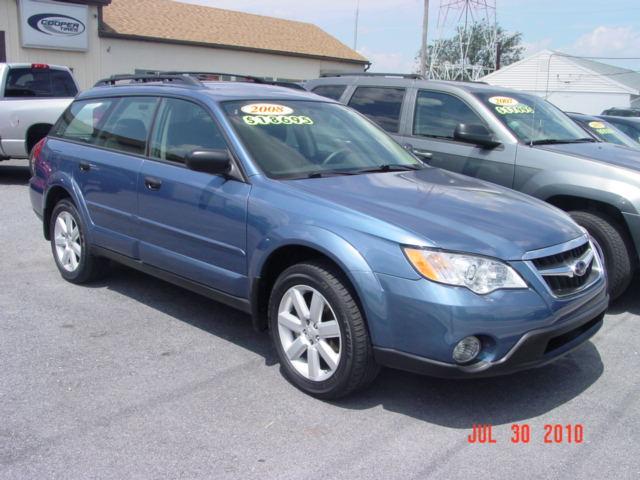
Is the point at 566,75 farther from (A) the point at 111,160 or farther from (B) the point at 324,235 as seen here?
(B) the point at 324,235

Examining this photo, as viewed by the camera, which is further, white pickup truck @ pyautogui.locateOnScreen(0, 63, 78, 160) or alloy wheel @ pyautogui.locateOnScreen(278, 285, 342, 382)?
white pickup truck @ pyautogui.locateOnScreen(0, 63, 78, 160)

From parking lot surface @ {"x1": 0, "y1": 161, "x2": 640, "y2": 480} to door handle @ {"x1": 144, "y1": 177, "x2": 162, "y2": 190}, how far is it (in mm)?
1007

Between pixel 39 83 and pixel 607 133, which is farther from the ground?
pixel 39 83

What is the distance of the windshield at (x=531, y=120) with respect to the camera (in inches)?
251

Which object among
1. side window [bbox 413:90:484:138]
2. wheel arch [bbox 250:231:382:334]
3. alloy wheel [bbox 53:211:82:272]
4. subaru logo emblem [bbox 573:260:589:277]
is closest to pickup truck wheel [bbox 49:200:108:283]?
alloy wheel [bbox 53:211:82:272]

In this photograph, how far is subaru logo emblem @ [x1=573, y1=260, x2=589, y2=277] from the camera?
383 cm

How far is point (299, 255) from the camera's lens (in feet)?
13.2

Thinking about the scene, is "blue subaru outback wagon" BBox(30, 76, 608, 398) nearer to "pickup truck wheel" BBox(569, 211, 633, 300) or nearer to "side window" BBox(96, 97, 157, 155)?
"side window" BBox(96, 97, 157, 155)

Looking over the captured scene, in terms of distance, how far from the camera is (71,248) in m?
5.88

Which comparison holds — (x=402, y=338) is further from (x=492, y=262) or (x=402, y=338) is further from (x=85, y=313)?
(x=85, y=313)

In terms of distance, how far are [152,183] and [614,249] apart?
3.55 metres

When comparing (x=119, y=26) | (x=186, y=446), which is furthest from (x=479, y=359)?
(x=119, y=26)

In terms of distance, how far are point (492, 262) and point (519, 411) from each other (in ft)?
3.02

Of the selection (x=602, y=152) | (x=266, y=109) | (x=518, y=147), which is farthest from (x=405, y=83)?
(x=266, y=109)
